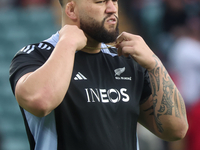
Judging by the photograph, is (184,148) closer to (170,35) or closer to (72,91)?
(170,35)

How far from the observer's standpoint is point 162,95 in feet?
6.07

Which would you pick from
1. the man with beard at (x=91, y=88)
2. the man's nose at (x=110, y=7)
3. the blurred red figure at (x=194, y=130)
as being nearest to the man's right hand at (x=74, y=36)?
the man with beard at (x=91, y=88)

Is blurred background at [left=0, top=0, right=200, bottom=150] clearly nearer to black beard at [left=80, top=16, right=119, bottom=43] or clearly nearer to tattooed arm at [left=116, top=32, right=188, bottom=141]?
tattooed arm at [left=116, top=32, right=188, bottom=141]

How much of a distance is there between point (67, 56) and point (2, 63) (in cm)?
438

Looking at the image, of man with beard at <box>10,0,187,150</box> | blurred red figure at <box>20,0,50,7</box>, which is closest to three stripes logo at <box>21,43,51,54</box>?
man with beard at <box>10,0,187,150</box>

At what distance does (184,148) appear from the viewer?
3.84m

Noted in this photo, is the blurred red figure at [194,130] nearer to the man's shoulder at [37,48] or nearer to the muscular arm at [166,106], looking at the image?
the muscular arm at [166,106]

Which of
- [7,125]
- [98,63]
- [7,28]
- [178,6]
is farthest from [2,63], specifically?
[98,63]

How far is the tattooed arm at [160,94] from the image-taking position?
72.5 inches

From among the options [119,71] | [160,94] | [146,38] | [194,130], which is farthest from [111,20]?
[146,38]

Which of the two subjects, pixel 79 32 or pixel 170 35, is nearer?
pixel 79 32

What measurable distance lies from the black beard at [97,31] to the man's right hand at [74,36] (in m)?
0.08

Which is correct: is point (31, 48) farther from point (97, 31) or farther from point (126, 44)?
point (126, 44)

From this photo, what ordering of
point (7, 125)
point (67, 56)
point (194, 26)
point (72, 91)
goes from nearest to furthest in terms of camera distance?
point (67, 56) → point (72, 91) → point (194, 26) → point (7, 125)
